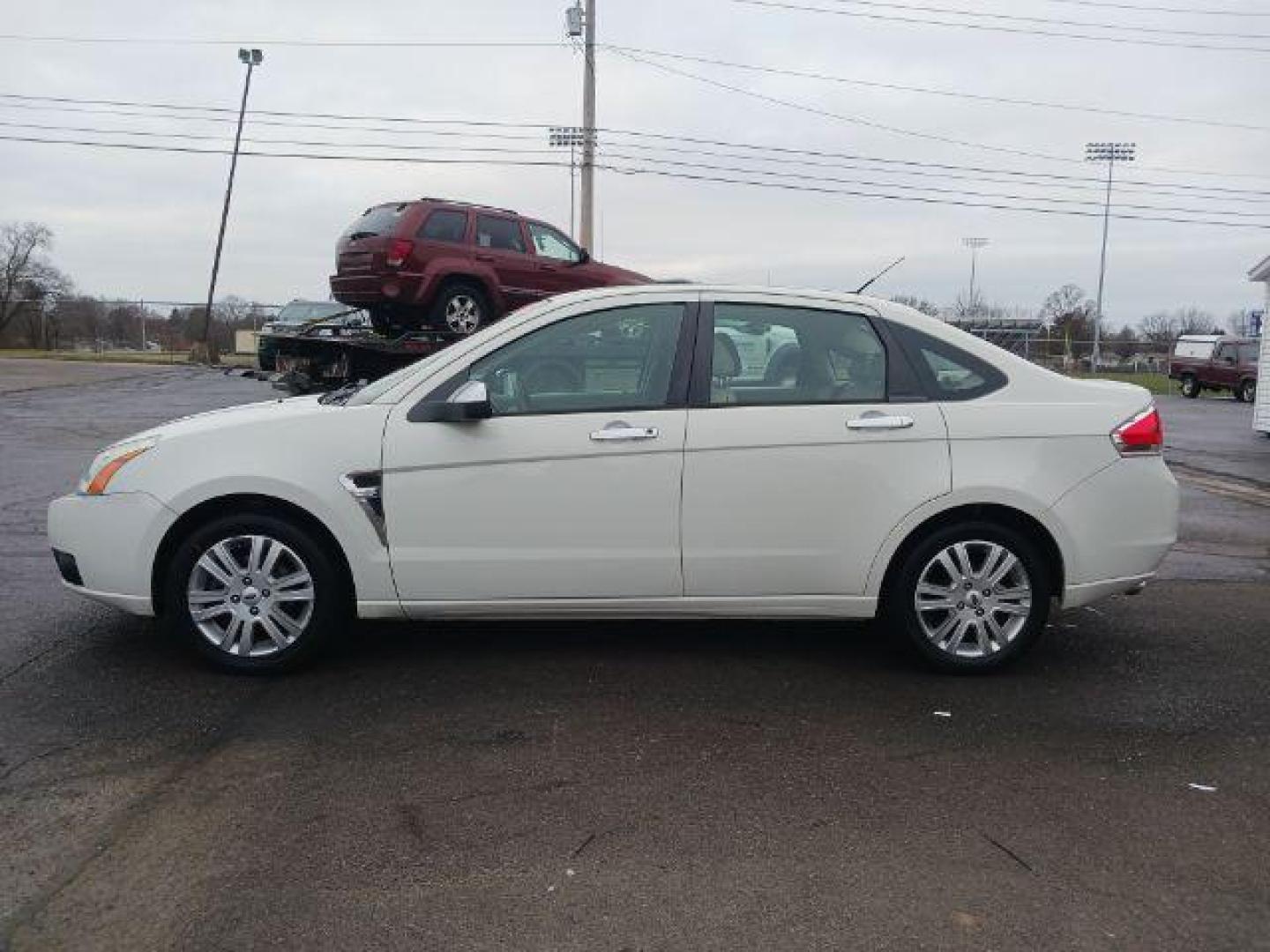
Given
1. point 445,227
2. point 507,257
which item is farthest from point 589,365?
point 507,257

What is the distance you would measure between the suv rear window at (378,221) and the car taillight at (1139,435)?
791cm

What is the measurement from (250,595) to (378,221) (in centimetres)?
731

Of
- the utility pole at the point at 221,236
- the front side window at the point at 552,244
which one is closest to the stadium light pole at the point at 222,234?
the utility pole at the point at 221,236

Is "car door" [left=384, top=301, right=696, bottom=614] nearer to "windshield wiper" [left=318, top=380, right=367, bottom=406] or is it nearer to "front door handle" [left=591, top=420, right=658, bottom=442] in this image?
"front door handle" [left=591, top=420, right=658, bottom=442]

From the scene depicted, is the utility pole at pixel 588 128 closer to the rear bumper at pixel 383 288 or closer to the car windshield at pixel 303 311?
the car windshield at pixel 303 311

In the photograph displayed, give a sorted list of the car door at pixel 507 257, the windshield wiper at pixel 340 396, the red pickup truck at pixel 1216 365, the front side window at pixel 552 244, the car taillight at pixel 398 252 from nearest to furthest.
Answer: the windshield wiper at pixel 340 396
the car taillight at pixel 398 252
the car door at pixel 507 257
the front side window at pixel 552 244
the red pickup truck at pixel 1216 365

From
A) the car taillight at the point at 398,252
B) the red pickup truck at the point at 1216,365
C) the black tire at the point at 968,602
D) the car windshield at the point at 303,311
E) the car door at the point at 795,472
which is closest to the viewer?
the car door at the point at 795,472

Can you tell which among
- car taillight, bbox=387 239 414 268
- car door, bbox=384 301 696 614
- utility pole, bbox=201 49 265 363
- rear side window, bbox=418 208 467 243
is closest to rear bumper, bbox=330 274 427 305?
car taillight, bbox=387 239 414 268

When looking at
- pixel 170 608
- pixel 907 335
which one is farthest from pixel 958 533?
pixel 170 608

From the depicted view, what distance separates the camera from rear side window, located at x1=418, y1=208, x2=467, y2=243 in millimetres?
11062

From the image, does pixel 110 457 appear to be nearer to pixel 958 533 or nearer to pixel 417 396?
pixel 417 396

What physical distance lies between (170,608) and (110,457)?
2.35 feet

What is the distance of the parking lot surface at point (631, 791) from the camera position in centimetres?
286

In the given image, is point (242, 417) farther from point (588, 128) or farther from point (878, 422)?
point (588, 128)
